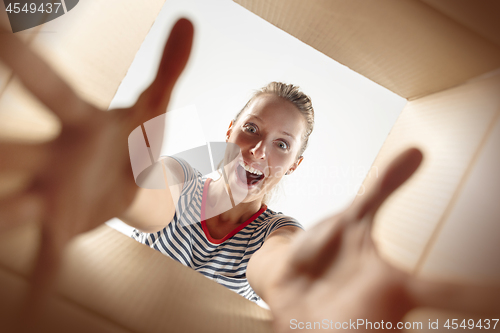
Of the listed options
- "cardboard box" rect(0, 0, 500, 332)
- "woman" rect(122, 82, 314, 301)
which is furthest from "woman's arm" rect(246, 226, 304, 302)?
"woman" rect(122, 82, 314, 301)

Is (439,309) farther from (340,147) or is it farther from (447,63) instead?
(340,147)

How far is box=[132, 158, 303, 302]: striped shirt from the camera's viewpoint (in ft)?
2.06

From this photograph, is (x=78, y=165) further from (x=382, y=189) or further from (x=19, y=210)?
(x=382, y=189)

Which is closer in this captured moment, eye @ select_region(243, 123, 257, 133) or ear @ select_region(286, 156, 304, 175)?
eye @ select_region(243, 123, 257, 133)

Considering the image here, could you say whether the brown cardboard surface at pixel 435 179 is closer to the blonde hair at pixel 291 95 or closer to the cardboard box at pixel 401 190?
the cardboard box at pixel 401 190

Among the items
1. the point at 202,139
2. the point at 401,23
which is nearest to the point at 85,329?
the point at 401,23

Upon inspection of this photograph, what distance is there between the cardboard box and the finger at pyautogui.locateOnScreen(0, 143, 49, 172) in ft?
0.05

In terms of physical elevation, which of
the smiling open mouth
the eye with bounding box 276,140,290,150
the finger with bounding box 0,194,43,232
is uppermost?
the eye with bounding box 276,140,290,150

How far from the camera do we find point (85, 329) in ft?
0.57

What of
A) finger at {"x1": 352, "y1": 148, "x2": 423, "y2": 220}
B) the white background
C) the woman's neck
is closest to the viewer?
finger at {"x1": 352, "y1": 148, "x2": 423, "y2": 220}

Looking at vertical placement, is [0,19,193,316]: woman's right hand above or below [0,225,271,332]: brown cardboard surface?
above

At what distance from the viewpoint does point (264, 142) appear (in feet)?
1.96

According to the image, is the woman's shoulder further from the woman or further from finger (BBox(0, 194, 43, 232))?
finger (BBox(0, 194, 43, 232))

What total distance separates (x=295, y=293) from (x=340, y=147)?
39 centimetres
